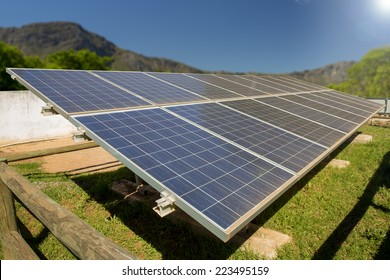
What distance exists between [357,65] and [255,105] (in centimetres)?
7905

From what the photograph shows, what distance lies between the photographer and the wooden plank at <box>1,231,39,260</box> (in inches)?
165

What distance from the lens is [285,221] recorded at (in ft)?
21.0

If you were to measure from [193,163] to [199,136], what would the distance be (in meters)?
1.04

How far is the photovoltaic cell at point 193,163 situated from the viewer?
11.4ft

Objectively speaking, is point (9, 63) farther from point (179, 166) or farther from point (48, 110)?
point (179, 166)

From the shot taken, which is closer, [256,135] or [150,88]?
[256,135]

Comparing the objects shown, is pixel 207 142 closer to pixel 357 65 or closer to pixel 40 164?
pixel 40 164

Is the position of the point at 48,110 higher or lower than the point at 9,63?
higher

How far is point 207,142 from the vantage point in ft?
16.5

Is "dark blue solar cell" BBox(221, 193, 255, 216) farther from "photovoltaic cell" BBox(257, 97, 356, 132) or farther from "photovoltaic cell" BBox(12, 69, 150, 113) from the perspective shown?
"photovoltaic cell" BBox(257, 97, 356, 132)

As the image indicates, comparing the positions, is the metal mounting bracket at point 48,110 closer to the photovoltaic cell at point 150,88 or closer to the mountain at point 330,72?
the photovoltaic cell at point 150,88

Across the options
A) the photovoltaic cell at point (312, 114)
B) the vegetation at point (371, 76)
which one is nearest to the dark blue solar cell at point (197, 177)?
the photovoltaic cell at point (312, 114)

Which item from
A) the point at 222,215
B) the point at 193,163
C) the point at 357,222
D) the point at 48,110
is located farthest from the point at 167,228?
the point at 357,222
